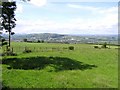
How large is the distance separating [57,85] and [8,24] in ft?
163

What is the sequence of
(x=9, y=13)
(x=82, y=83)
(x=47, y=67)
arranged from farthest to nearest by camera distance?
(x=9, y=13) < (x=47, y=67) < (x=82, y=83)

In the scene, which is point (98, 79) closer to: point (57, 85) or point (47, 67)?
point (57, 85)

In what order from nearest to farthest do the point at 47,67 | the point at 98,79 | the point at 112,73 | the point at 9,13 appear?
the point at 98,79
the point at 112,73
the point at 47,67
the point at 9,13

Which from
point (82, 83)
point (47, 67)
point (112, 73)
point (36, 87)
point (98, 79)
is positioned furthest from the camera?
point (47, 67)

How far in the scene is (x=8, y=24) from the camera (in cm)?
6788

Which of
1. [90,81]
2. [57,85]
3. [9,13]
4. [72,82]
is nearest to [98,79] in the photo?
[90,81]

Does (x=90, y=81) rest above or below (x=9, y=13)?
below

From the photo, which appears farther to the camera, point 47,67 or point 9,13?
point 9,13

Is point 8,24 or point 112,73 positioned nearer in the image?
point 112,73

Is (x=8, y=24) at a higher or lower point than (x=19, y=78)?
higher

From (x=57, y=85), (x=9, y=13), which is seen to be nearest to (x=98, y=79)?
(x=57, y=85)

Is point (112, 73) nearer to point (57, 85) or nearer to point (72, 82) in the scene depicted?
point (72, 82)

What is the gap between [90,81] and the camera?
923 inches

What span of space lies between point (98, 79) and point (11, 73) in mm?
8624
